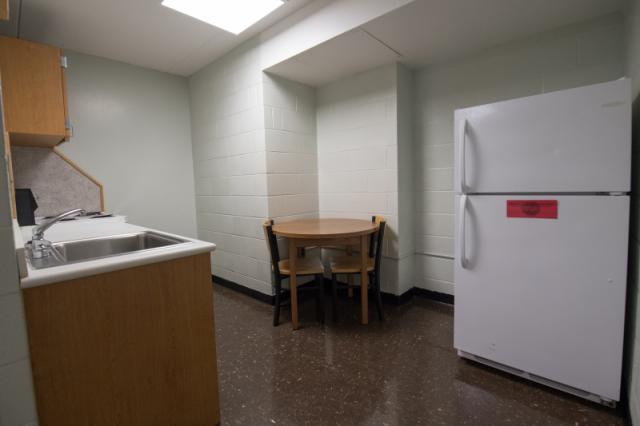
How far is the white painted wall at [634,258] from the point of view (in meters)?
1.40

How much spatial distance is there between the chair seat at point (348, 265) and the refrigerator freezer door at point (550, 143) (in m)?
1.06

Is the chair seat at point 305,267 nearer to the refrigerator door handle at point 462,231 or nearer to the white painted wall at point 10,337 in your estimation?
the refrigerator door handle at point 462,231

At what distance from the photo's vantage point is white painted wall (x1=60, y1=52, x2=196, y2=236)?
3.15 meters

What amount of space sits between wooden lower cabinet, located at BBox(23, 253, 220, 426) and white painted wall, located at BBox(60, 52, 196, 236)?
8.66ft

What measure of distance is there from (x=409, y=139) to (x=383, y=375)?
83.1 inches

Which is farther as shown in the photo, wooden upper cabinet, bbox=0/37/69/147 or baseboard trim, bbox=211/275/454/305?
baseboard trim, bbox=211/275/454/305

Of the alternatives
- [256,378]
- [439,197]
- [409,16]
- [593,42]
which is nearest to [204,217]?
[256,378]

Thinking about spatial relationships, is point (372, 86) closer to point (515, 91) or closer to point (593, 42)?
point (515, 91)

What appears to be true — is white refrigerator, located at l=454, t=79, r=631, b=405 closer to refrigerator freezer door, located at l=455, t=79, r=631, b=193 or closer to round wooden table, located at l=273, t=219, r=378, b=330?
refrigerator freezer door, located at l=455, t=79, r=631, b=193

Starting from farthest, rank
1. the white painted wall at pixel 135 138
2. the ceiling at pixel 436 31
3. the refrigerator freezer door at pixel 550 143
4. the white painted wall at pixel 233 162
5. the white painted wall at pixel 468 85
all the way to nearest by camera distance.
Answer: the white painted wall at pixel 135 138 < the white painted wall at pixel 233 162 < the white painted wall at pixel 468 85 < the ceiling at pixel 436 31 < the refrigerator freezer door at pixel 550 143

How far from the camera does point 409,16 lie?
2.06 m

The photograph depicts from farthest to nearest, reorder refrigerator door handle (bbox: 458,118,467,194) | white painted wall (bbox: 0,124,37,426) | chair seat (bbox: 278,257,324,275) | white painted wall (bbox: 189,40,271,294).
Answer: white painted wall (bbox: 189,40,271,294) → chair seat (bbox: 278,257,324,275) → refrigerator door handle (bbox: 458,118,467,194) → white painted wall (bbox: 0,124,37,426)

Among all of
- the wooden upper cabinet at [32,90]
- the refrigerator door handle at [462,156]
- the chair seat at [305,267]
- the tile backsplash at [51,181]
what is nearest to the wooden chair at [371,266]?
the chair seat at [305,267]

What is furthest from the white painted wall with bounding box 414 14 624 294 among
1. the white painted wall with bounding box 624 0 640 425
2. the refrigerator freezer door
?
the refrigerator freezer door
